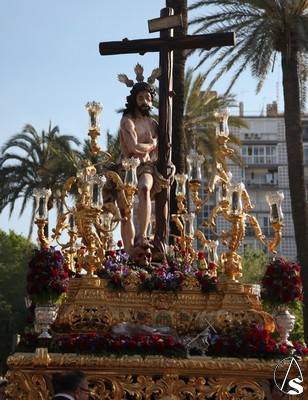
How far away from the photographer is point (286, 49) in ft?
82.2

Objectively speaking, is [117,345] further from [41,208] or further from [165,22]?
[165,22]

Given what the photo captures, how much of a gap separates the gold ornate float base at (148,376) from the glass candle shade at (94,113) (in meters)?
4.90

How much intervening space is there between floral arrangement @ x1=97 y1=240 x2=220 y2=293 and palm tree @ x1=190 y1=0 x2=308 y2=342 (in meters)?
10.2

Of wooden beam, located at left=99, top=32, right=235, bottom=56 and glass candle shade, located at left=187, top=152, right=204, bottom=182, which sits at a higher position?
wooden beam, located at left=99, top=32, right=235, bottom=56

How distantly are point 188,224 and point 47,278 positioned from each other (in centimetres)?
461

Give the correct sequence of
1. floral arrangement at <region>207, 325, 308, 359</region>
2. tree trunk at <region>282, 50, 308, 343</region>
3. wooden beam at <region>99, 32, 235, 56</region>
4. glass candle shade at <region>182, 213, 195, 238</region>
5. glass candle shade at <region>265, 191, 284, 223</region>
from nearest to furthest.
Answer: floral arrangement at <region>207, 325, 308, 359</region>, glass candle shade at <region>265, 191, 284, 223</region>, wooden beam at <region>99, 32, 235, 56</region>, glass candle shade at <region>182, 213, 195, 238</region>, tree trunk at <region>282, 50, 308, 343</region>

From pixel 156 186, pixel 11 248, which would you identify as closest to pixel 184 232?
pixel 156 186

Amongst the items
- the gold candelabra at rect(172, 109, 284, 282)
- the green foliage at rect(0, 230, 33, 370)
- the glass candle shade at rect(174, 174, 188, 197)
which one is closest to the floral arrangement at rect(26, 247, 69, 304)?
the gold candelabra at rect(172, 109, 284, 282)

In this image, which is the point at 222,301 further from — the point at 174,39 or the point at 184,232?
the point at 174,39

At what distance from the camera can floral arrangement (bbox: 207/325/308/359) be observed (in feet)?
41.0

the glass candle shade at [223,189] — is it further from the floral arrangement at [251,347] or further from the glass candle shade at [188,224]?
the floral arrangement at [251,347]

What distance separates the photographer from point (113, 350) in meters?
12.2

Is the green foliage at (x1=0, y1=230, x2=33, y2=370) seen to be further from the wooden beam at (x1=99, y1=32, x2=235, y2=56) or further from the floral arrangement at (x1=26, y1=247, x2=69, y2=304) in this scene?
the floral arrangement at (x1=26, y1=247, x2=69, y2=304)

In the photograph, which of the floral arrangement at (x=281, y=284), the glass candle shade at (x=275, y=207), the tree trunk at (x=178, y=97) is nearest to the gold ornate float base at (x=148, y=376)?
the floral arrangement at (x=281, y=284)
